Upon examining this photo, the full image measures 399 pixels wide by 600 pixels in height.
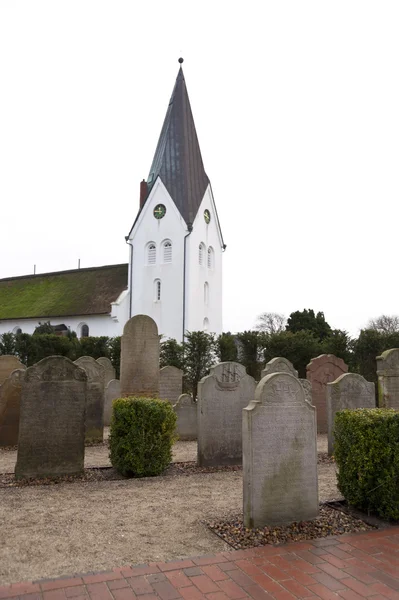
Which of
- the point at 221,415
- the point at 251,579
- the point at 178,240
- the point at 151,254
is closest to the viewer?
the point at 251,579

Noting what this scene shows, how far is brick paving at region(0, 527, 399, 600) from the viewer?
11.4ft

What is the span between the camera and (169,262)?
3747 cm

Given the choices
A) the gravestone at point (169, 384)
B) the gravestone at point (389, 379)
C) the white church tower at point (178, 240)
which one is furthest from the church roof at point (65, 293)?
the gravestone at point (389, 379)

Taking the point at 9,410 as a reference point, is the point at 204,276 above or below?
above

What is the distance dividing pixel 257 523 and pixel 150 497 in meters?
1.90

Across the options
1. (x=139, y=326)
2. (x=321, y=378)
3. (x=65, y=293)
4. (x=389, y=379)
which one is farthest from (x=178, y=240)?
(x=389, y=379)

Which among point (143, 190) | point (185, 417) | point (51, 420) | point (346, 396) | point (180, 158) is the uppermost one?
point (180, 158)

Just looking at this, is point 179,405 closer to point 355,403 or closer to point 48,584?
point 355,403

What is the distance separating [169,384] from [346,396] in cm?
632

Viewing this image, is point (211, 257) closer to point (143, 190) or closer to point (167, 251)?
point (167, 251)

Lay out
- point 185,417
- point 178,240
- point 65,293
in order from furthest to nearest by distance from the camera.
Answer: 1. point 65,293
2. point 178,240
3. point 185,417

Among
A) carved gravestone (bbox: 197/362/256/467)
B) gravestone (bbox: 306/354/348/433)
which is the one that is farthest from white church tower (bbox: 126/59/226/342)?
carved gravestone (bbox: 197/362/256/467)

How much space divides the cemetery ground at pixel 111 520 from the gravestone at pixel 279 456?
2.07ft

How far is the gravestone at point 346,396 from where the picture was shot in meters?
9.34
